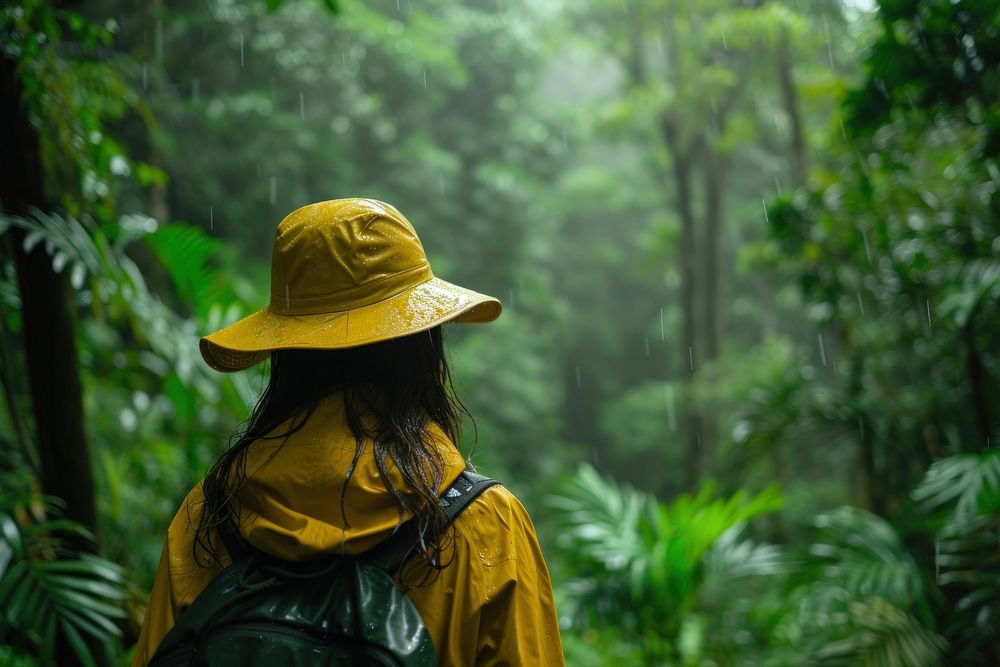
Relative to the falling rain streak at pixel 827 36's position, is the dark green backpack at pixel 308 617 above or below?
below

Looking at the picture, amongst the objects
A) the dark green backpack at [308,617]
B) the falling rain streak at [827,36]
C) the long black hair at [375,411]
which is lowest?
the dark green backpack at [308,617]

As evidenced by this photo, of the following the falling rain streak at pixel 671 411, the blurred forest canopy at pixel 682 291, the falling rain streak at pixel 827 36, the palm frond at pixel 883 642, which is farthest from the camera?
the falling rain streak at pixel 671 411

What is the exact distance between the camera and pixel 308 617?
1031 mm

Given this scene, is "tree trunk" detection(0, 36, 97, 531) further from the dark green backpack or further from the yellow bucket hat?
the dark green backpack

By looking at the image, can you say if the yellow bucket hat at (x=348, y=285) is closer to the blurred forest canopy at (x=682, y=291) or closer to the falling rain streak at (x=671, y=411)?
the blurred forest canopy at (x=682, y=291)

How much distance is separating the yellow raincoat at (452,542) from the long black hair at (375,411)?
0.02m

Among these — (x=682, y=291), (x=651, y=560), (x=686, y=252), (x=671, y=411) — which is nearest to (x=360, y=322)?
(x=651, y=560)

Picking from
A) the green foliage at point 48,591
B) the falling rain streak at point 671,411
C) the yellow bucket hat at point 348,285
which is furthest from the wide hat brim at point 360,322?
the falling rain streak at point 671,411

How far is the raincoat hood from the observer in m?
1.05

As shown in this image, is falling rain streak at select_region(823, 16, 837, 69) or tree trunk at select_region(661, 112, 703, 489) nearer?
falling rain streak at select_region(823, 16, 837, 69)

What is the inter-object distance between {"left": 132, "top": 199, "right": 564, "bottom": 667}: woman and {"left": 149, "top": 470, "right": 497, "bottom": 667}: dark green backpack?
0.03 metres

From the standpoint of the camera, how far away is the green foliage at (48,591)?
80.0 inches

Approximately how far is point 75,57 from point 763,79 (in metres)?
8.75

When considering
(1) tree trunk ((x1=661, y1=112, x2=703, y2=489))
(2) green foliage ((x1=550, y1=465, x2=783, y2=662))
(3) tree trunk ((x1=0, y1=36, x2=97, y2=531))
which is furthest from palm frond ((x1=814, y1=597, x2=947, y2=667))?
(1) tree trunk ((x1=661, y1=112, x2=703, y2=489))
